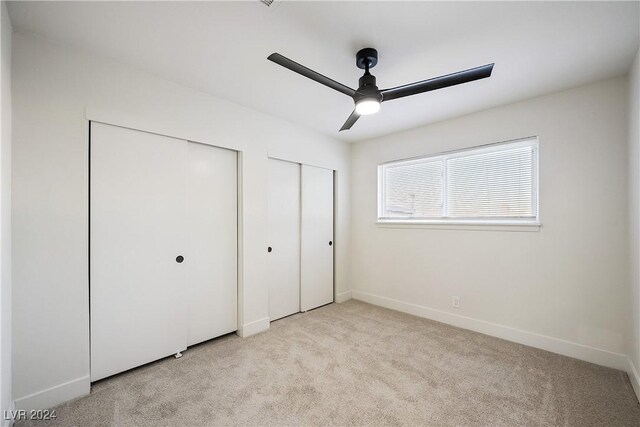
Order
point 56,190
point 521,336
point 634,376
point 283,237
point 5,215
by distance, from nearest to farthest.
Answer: point 5,215, point 56,190, point 634,376, point 521,336, point 283,237

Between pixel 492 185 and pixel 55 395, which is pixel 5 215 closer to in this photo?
pixel 55 395

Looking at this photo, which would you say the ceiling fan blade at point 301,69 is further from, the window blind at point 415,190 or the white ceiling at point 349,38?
the window blind at point 415,190

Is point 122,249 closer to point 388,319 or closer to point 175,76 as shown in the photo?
point 175,76

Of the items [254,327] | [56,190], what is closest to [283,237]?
[254,327]

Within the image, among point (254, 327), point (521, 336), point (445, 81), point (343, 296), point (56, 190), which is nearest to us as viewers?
point (445, 81)

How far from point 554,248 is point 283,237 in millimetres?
2755

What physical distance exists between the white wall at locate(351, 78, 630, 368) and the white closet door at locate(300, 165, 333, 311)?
1.19 meters

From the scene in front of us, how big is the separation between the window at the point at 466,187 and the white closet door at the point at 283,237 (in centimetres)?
127

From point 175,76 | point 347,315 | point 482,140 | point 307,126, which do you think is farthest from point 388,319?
point 175,76

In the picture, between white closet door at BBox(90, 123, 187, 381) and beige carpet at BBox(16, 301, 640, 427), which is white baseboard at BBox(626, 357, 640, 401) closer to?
beige carpet at BBox(16, 301, 640, 427)

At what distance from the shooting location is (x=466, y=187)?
3.16 metres

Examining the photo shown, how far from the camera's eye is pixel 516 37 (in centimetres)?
177

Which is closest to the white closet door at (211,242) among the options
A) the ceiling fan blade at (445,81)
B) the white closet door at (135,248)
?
the white closet door at (135,248)

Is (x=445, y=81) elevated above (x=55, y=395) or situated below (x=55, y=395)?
above
